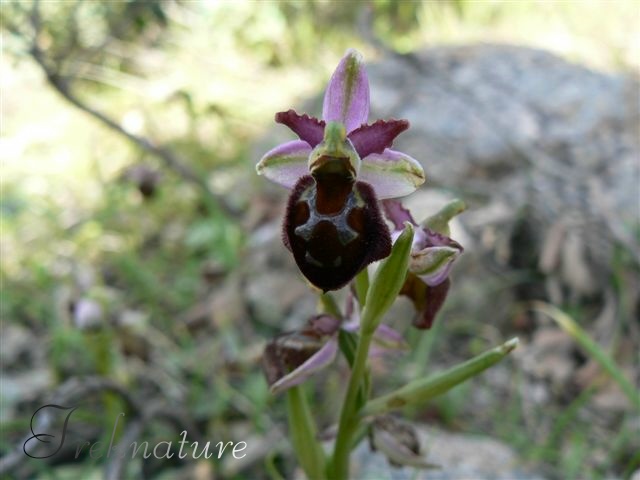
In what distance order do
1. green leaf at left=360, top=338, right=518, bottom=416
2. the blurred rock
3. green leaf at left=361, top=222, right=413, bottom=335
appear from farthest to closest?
1. the blurred rock
2. green leaf at left=360, top=338, right=518, bottom=416
3. green leaf at left=361, top=222, right=413, bottom=335

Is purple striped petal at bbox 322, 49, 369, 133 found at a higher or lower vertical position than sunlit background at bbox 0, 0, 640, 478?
higher

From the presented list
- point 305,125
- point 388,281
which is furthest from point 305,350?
point 305,125

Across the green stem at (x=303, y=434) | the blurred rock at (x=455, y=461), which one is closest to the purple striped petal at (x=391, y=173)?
the green stem at (x=303, y=434)

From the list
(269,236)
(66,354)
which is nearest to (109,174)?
(269,236)

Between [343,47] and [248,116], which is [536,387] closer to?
[248,116]

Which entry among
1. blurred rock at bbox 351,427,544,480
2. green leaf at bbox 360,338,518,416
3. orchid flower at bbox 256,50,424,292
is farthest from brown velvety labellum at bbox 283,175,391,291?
blurred rock at bbox 351,427,544,480

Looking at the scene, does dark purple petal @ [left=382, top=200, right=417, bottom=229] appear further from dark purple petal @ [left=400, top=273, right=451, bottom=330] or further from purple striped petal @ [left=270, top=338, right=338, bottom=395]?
purple striped petal @ [left=270, top=338, right=338, bottom=395]

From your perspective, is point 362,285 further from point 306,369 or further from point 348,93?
point 348,93
